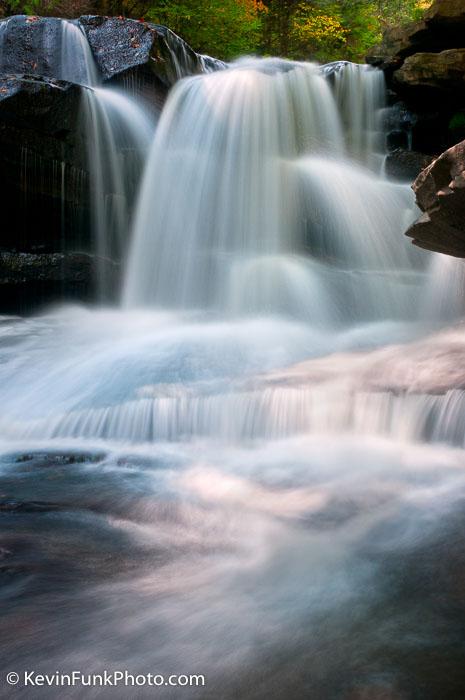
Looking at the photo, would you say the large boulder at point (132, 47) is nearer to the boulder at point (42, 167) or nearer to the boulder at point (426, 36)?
the boulder at point (42, 167)

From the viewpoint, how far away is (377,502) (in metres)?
3.00

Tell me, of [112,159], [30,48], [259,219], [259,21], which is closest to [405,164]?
[259,219]

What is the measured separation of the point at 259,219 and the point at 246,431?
5293mm

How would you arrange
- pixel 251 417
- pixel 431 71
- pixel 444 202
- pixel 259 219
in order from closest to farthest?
pixel 444 202, pixel 251 417, pixel 259 219, pixel 431 71

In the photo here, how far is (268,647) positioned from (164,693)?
14.1 inches

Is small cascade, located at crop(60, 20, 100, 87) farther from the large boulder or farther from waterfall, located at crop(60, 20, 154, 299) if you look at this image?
waterfall, located at crop(60, 20, 154, 299)

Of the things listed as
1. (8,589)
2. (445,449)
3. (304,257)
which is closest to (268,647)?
(8,589)

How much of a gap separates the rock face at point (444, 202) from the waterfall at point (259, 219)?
2482mm

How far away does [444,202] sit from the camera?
420cm

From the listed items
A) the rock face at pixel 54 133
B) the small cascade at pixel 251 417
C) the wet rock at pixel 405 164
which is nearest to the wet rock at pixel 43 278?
the rock face at pixel 54 133

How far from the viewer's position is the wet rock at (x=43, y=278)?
8148mm

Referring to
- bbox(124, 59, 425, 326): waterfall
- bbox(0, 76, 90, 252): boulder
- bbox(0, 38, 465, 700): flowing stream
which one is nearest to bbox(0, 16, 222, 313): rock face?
bbox(0, 76, 90, 252): boulder

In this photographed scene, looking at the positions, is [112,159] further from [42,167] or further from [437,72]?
[437,72]

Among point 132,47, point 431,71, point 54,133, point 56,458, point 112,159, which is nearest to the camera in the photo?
point 56,458
